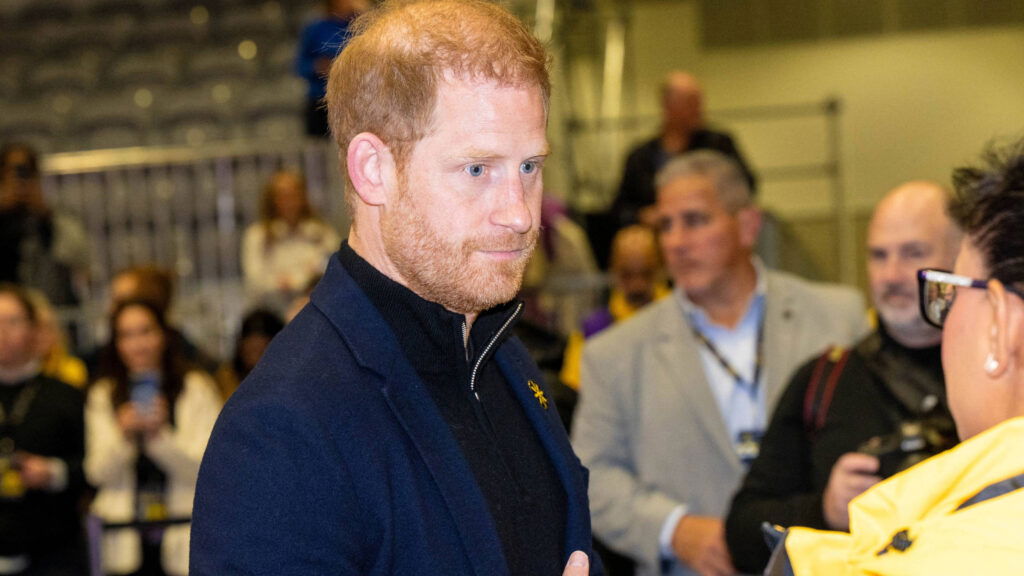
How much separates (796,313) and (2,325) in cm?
319

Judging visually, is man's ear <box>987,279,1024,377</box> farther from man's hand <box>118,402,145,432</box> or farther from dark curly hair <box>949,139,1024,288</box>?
man's hand <box>118,402,145,432</box>

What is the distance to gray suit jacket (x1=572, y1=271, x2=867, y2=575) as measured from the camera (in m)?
3.84

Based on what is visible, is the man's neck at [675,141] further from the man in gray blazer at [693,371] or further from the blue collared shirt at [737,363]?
the blue collared shirt at [737,363]

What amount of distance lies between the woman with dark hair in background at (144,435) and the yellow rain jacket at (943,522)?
2951mm

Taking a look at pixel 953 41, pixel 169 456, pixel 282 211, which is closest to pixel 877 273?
pixel 169 456

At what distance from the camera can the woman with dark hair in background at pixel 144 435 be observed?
4.58 m

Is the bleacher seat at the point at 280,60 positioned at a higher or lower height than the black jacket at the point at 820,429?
higher

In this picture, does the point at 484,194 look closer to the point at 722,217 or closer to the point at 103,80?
the point at 722,217

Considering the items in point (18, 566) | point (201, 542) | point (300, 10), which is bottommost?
point (18, 566)

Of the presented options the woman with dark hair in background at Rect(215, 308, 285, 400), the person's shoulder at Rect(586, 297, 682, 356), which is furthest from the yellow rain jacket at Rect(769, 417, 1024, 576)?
the woman with dark hair in background at Rect(215, 308, 285, 400)

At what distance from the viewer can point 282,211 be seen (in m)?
6.84

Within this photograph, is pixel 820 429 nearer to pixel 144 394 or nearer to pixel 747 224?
pixel 747 224

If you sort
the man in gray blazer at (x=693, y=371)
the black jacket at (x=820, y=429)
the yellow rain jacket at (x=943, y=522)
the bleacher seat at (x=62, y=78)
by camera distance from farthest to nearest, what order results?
the bleacher seat at (x=62, y=78), the man in gray blazer at (x=693, y=371), the black jacket at (x=820, y=429), the yellow rain jacket at (x=943, y=522)

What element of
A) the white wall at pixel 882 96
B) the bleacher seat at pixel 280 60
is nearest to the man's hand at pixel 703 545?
the bleacher seat at pixel 280 60
